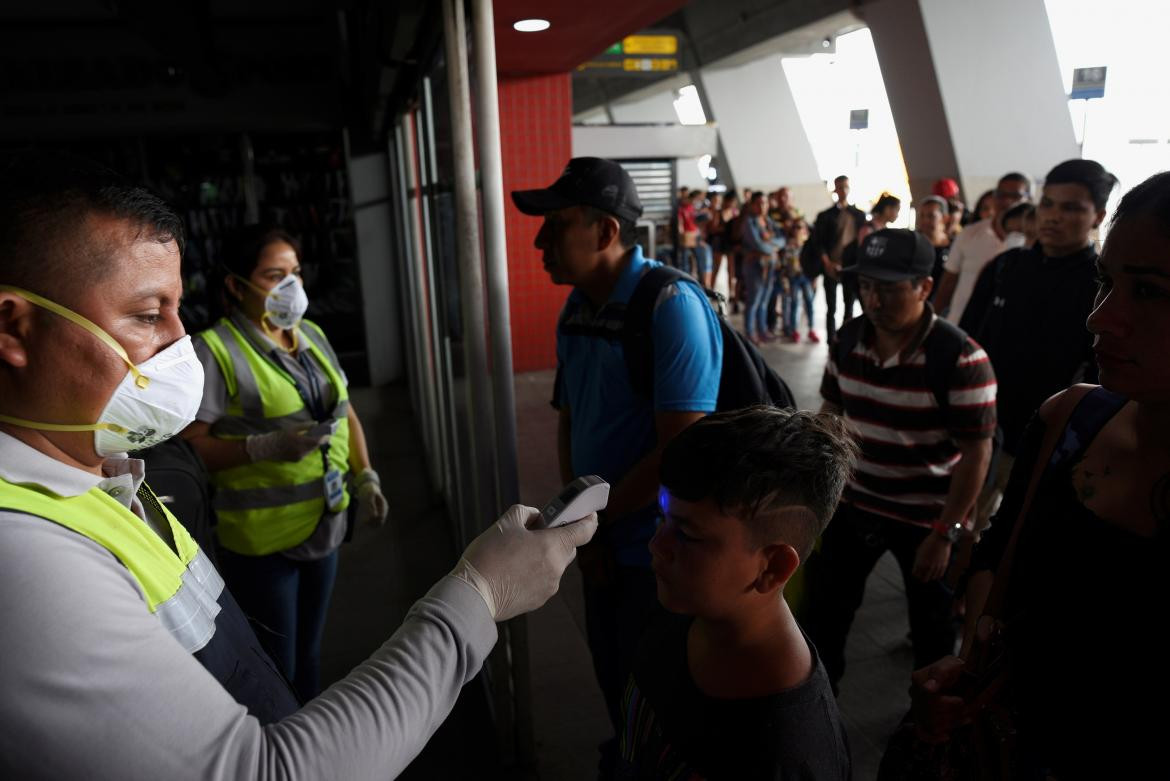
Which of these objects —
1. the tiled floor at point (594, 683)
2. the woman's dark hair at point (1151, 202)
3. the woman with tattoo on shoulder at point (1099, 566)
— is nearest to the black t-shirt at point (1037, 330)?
the tiled floor at point (594, 683)

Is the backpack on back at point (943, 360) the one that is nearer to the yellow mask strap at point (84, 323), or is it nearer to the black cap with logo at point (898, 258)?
the black cap with logo at point (898, 258)

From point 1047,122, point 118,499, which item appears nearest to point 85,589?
→ point 118,499

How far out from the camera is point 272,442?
2174 mm

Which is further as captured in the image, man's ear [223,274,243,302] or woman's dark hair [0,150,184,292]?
man's ear [223,274,243,302]

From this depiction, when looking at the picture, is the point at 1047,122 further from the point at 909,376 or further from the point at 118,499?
the point at 118,499

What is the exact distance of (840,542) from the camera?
2416mm

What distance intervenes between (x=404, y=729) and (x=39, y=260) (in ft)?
2.38

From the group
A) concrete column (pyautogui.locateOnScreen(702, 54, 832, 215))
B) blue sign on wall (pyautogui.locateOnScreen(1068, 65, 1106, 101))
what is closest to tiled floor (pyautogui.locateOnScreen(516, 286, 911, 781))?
blue sign on wall (pyautogui.locateOnScreen(1068, 65, 1106, 101))

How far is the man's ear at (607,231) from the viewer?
204cm

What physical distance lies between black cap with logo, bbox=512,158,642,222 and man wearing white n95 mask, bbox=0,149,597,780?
1097mm

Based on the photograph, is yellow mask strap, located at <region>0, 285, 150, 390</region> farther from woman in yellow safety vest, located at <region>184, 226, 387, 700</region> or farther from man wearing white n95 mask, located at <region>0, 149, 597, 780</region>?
woman in yellow safety vest, located at <region>184, 226, 387, 700</region>

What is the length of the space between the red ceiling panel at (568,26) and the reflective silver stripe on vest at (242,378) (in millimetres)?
2648

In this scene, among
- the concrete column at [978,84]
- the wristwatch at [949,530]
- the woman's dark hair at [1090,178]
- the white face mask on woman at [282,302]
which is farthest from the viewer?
the concrete column at [978,84]

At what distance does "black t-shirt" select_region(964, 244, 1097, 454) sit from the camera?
263cm
